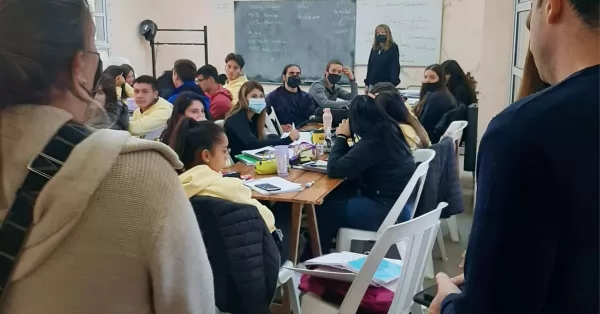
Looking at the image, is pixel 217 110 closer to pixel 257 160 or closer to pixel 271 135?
pixel 271 135

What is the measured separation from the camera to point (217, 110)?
15.4 feet

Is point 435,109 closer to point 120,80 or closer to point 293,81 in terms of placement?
point 293,81

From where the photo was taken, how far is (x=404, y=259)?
2.04 metres

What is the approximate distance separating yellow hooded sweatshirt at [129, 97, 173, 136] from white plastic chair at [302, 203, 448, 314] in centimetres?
226

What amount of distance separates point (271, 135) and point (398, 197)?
4.45 feet

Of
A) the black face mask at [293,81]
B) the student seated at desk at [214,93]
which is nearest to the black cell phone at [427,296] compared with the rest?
the student seated at desk at [214,93]

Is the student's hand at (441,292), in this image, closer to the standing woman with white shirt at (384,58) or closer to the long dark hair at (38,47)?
the long dark hair at (38,47)

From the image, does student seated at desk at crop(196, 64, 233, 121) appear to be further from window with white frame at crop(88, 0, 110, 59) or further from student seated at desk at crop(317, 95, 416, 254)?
window with white frame at crop(88, 0, 110, 59)

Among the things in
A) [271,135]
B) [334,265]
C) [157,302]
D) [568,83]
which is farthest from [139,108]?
[568,83]

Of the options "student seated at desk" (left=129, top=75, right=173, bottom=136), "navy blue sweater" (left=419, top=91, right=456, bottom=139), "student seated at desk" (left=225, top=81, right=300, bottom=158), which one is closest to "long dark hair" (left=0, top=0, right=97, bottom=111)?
"student seated at desk" (left=225, top=81, right=300, bottom=158)

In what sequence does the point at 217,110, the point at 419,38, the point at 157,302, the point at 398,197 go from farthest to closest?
the point at 419,38, the point at 217,110, the point at 398,197, the point at 157,302

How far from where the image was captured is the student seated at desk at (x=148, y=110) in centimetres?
403

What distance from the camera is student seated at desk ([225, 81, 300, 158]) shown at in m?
3.84

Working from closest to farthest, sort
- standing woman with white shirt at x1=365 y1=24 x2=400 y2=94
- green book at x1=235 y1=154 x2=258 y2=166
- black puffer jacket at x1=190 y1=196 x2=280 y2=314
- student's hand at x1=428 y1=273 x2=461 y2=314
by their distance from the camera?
student's hand at x1=428 y1=273 x2=461 y2=314, black puffer jacket at x1=190 y1=196 x2=280 y2=314, green book at x1=235 y1=154 x2=258 y2=166, standing woman with white shirt at x1=365 y1=24 x2=400 y2=94
